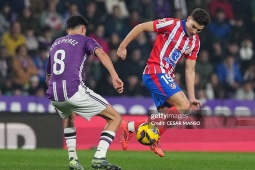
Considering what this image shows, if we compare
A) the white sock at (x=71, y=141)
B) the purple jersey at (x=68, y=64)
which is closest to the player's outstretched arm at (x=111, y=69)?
the purple jersey at (x=68, y=64)

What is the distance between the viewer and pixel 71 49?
1027 centimetres

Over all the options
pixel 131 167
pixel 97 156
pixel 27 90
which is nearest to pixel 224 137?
pixel 27 90

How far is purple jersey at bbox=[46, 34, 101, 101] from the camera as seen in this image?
404 inches

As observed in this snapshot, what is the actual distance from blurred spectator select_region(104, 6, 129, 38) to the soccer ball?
8.27 meters

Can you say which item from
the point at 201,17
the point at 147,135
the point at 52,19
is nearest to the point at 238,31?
the point at 52,19

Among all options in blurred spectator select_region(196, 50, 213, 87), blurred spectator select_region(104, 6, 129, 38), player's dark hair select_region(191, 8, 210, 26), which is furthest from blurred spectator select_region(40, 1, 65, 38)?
player's dark hair select_region(191, 8, 210, 26)

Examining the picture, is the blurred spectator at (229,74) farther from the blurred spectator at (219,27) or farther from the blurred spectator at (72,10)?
the blurred spectator at (72,10)

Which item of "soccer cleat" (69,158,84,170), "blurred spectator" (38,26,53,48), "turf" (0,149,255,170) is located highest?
"blurred spectator" (38,26,53,48)

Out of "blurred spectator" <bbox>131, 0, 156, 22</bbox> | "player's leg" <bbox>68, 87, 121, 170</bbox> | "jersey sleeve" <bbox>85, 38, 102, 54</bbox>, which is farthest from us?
"blurred spectator" <bbox>131, 0, 156, 22</bbox>

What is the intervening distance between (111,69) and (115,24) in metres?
10.1

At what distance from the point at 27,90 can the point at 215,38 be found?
499 centimetres

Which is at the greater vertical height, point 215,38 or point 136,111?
point 215,38

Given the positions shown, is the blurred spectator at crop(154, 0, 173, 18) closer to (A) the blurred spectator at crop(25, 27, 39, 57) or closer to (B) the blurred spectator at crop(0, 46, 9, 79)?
(A) the blurred spectator at crop(25, 27, 39, 57)

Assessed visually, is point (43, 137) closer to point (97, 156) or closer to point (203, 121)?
point (203, 121)
